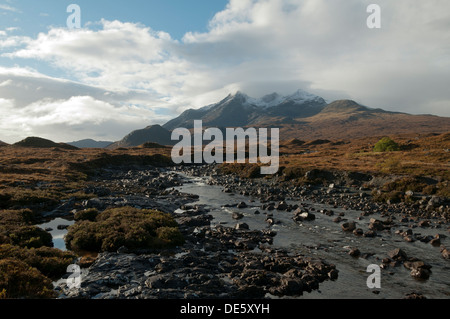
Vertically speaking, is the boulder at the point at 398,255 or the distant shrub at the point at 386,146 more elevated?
the distant shrub at the point at 386,146

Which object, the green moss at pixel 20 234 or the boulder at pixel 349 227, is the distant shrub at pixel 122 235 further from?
the boulder at pixel 349 227

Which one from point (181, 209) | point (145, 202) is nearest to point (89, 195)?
point (145, 202)

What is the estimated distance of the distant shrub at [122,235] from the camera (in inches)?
806

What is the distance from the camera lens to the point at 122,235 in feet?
69.7

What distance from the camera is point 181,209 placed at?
117 feet

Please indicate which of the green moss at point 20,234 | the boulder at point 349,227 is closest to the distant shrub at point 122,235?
the green moss at point 20,234

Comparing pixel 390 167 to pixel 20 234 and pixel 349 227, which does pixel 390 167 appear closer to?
pixel 349 227

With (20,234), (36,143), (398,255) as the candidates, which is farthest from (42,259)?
(36,143)

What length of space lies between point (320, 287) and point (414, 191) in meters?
30.0

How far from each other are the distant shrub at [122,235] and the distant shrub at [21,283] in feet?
19.9

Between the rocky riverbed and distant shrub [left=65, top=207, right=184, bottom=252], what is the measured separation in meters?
1.10
